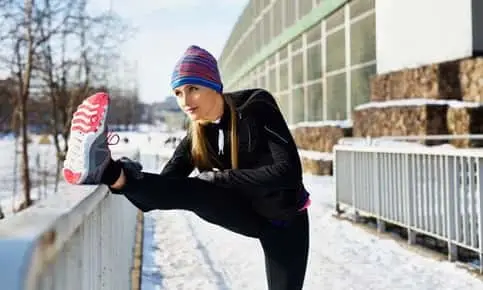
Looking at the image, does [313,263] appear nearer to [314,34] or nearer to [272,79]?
[314,34]

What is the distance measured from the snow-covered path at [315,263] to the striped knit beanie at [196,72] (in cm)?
301

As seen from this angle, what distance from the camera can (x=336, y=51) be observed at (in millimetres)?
24953

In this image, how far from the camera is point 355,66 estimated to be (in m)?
22.6

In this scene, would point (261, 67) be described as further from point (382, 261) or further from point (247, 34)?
point (382, 261)

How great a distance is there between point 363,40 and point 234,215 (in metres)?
19.7

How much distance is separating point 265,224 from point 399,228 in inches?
229

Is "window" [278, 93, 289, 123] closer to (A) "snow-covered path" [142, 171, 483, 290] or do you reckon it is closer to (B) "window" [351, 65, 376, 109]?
(B) "window" [351, 65, 376, 109]

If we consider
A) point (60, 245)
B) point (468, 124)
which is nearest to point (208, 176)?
point (60, 245)

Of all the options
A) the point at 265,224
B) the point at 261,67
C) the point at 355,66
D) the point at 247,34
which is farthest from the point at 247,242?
the point at 247,34

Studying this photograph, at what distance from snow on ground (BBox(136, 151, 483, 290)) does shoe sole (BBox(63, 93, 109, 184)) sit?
313 cm

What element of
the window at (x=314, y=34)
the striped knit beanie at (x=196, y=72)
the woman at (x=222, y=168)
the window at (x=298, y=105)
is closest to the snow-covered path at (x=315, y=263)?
the woman at (x=222, y=168)

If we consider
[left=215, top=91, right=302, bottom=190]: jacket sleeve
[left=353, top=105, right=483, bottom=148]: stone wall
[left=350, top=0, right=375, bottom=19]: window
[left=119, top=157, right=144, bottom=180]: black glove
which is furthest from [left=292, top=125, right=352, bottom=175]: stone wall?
[left=119, top=157, right=144, bottom=180]: black glove

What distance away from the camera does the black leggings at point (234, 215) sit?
2.64 meters

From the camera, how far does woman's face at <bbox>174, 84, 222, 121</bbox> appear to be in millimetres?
2922
